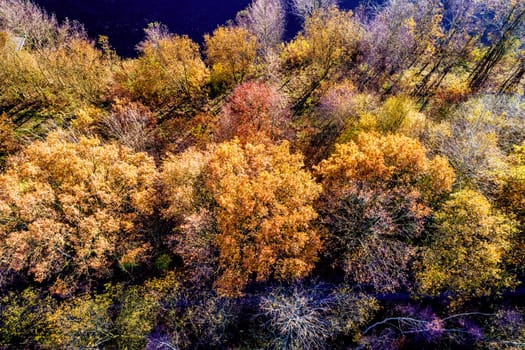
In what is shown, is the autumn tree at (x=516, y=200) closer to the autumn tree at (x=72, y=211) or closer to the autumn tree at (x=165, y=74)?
the autumn tree at (x=72, y=211)

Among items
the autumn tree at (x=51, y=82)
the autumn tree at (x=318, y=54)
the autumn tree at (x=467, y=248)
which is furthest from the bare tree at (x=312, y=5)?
the autumn tree at (x=467, y=248)

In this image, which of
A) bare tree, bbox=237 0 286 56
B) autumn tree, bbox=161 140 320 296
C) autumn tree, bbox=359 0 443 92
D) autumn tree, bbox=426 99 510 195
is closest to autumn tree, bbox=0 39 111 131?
bare tree, bbox=237 0 286 56

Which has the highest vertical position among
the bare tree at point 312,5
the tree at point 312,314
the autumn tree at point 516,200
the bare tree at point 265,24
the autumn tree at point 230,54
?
the bare tree at point 312,5

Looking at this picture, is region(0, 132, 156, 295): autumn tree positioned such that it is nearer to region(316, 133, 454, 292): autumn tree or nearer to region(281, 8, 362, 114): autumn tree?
region(316, 133, 454, 292): autumn tree

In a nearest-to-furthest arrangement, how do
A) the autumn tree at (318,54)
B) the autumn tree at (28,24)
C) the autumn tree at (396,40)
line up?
the autumn tree at (28,24), the autumn tree at (396,40), the autumn tree at (318,54)

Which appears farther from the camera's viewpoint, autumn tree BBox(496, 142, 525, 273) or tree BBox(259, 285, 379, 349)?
autumn tree BBox(496, 142, 525, 273)

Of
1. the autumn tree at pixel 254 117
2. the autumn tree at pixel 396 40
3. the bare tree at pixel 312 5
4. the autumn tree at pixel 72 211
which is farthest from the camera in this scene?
the bare tree at pixel 312 5
